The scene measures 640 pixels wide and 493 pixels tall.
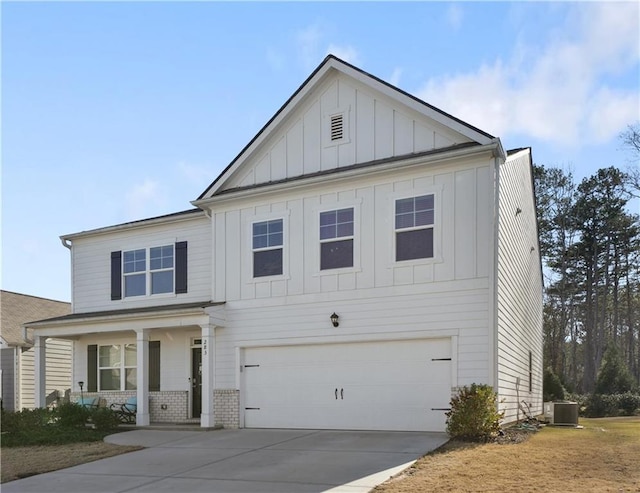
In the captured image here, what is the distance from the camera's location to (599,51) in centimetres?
1652

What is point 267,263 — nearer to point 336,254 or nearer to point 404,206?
point 336,254

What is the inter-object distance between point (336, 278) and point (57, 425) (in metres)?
7.55

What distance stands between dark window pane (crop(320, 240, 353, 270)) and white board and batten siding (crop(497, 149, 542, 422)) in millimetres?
3283

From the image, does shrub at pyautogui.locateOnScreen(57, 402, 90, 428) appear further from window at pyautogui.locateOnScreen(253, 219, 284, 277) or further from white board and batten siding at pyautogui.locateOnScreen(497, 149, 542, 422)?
white board and batten siding at pyautogui.locateOnScreen(497, 149, 542, 422)

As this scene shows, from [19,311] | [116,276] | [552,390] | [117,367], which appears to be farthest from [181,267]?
[552,390]

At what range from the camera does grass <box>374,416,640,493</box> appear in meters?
7.94

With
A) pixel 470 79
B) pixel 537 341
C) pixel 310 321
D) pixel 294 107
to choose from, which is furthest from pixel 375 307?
pixel 537 341

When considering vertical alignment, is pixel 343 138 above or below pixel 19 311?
above

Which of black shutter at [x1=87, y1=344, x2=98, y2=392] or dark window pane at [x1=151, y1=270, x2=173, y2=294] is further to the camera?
black shutter at [x1=87, y1=344, x2=98, y2=392]

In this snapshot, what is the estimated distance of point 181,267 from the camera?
1798 cm

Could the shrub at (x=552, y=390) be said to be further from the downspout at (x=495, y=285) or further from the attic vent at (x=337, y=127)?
the attic vent at (x=337, y=127)

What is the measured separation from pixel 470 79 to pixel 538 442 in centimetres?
913

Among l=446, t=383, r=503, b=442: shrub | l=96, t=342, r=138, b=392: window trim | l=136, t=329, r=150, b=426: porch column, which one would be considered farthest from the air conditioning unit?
l=96, t=342, r=138, b=392: window trim

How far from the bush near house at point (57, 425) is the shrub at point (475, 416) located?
787cm
